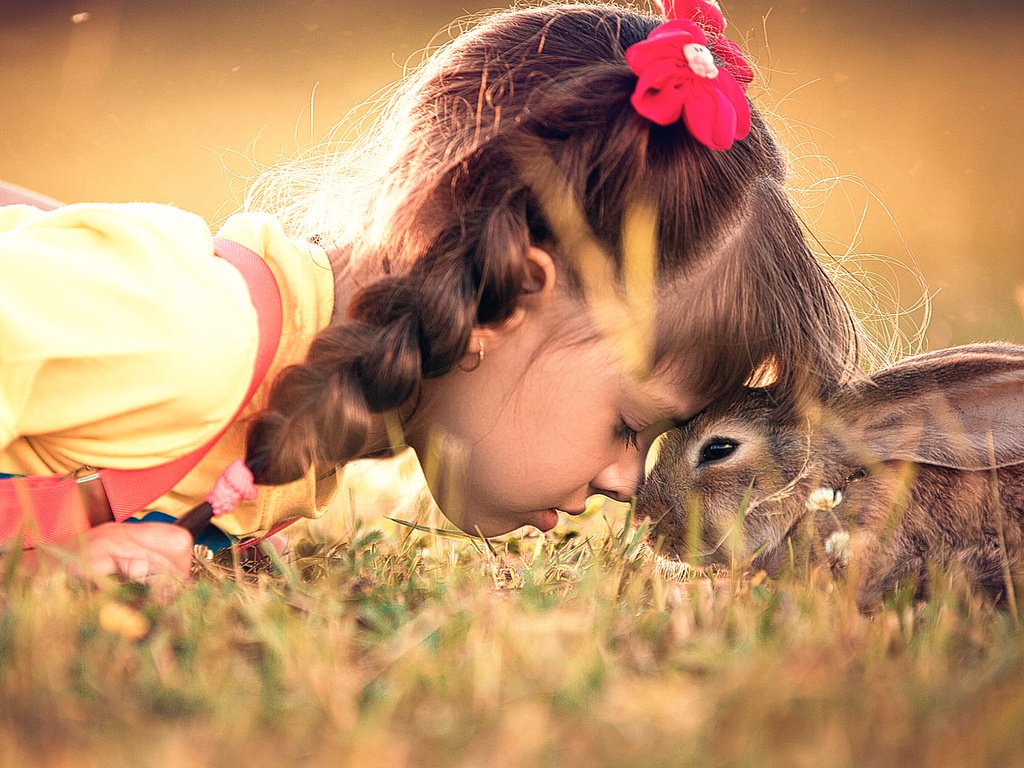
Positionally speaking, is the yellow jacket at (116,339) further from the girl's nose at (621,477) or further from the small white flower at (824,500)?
the small white flower at (824,500)

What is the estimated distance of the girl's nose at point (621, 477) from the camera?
113 inches

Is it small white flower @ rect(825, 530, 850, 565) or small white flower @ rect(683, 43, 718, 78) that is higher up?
small white flower @ rect(683, 43, 718, 78)

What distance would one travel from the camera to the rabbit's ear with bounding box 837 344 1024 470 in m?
2.56

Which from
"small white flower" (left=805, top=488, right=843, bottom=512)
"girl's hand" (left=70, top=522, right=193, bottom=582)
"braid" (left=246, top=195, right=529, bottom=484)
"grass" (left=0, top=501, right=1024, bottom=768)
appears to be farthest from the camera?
"small white flower" (left=805, top=488, right=843, bottom=512)

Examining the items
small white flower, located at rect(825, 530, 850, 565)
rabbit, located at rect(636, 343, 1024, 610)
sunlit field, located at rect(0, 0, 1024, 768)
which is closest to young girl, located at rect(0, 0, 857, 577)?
rabbit, located at rect(636, 343, 1024, 610)

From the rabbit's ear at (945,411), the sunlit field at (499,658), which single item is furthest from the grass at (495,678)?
the rabbit's ear at (945,411)

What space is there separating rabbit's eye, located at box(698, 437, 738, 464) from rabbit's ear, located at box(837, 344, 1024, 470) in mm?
298

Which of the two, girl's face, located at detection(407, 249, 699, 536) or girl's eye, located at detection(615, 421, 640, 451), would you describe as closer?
girl's face, located at detection(407, 249, 699, 536)

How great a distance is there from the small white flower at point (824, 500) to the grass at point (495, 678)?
0.62 metres

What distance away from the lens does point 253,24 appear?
1127cm

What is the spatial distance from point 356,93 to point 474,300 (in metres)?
7.37

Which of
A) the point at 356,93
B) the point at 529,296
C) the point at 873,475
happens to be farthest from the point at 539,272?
the point at 356,93

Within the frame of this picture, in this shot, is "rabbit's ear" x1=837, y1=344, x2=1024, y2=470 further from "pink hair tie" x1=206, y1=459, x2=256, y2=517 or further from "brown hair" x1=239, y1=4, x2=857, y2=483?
"pink hair tie" x1=206, y1=459, x2=256, y2=517

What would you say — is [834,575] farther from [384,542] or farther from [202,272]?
[202,272]
